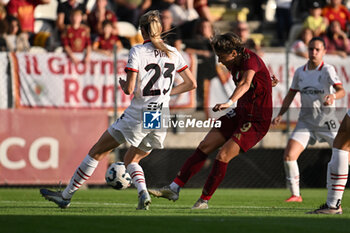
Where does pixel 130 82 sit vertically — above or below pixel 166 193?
above

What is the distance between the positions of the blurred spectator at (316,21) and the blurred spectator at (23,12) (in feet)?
20.8

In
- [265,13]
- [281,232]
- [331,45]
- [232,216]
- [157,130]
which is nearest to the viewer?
[281,232]

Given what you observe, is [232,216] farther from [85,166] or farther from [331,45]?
[331,45]

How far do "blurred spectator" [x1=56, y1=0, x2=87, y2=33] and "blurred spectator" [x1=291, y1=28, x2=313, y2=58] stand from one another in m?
4.67

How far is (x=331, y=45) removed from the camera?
1716 cm

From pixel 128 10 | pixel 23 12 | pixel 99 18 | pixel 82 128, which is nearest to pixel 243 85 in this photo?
pixel 82 128

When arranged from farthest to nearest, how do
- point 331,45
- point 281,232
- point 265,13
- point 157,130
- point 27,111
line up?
point 265,13 → point 331,45 → point 27,111 → point 157,130 → point 281,232

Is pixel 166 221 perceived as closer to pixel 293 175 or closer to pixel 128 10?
pixel 293 175

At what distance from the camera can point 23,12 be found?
56.2 feet

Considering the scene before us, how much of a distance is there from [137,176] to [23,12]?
9.45 metres

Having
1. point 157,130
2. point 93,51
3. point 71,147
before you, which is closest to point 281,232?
point 157,130

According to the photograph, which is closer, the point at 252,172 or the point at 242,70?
the point at 242,70

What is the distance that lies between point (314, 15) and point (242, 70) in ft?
33.0

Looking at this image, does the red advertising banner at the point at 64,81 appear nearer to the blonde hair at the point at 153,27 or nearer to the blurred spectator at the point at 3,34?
the blurred spectator at the point at 3,34
